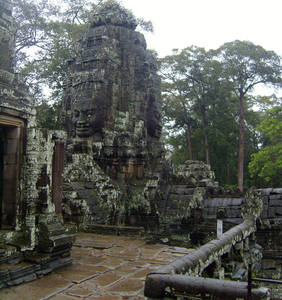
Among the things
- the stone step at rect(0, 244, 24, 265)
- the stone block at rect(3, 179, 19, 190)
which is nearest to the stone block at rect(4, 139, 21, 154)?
the stone block at rect(3, 179, 19, 190)

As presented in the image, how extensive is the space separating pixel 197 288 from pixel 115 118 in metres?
8.90

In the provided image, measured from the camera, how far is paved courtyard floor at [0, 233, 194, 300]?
4.22 metres

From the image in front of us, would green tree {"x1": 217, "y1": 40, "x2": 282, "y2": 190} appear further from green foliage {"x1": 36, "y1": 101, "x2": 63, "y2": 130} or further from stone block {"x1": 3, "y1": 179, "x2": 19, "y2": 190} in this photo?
stone block {"x1": 3, "y1": 179, "x2": 19, "y2": 190}

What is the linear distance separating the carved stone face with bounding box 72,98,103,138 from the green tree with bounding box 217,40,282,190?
46.7ft

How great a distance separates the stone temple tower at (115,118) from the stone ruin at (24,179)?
4.20m

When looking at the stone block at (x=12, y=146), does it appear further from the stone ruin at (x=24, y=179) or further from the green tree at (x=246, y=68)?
the green tree at (x=246, y=68)

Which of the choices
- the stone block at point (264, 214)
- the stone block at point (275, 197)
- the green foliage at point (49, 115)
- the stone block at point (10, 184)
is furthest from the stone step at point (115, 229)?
the green foliage at point (49, 115)

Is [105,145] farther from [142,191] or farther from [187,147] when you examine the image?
[187,147]

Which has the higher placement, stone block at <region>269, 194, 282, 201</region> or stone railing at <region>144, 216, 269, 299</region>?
stone block at <region>269, 194, 282, 201</region>

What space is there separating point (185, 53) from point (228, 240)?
23.5 m

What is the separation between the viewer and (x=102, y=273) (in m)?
5.11

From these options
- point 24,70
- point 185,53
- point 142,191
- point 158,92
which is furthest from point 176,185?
point 185,53

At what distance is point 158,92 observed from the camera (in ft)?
42.5

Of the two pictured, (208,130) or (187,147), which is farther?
(187,147)
